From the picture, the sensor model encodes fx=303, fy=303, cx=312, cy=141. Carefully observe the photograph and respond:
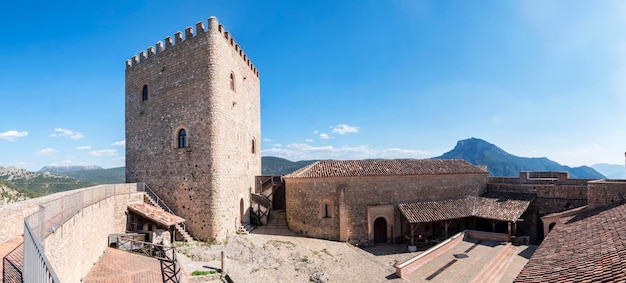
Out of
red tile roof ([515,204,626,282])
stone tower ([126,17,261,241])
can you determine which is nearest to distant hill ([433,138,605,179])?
red tile roof ([515,204,626,282])

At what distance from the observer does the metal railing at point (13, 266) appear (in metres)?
5.28

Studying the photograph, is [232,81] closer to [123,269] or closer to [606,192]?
[123,269]

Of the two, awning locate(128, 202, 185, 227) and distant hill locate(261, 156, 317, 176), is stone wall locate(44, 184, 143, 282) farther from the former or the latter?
distant hill locate(261, 156, 317, 176)

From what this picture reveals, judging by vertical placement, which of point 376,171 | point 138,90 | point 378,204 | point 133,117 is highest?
point 138,90

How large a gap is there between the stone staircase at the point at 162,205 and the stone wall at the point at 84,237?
797 mm

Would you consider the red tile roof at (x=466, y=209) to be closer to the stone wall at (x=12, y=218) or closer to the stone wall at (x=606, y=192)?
the stone wall at (x=606, y=192)

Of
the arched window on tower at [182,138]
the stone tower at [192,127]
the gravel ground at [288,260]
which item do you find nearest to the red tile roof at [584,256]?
the gravel ground at [288,260]

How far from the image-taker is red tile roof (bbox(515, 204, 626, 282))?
614 centimetres

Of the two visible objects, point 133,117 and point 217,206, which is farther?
point 133,117

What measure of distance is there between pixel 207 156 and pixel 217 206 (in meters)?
2.78

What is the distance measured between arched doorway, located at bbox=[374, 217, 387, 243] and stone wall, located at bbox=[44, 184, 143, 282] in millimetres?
15335

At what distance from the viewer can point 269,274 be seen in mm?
13883

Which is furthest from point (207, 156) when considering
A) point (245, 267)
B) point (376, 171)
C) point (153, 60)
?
point (376, 171)

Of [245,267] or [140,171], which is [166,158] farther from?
[245,267]
